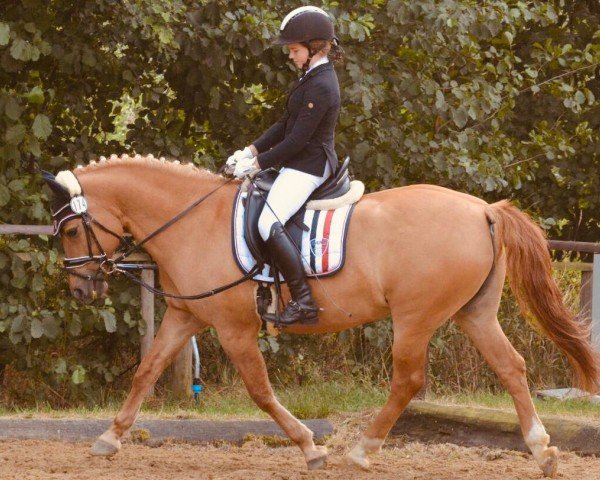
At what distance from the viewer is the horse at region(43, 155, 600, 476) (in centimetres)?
646

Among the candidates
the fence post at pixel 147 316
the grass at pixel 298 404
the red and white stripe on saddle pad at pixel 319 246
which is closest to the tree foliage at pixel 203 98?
the fence post at pixel 147 316

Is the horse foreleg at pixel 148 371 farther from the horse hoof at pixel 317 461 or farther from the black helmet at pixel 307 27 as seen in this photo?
the black helmet at pixel 307 27

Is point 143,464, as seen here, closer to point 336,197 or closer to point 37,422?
point 37,422

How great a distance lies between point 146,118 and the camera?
9922 mm

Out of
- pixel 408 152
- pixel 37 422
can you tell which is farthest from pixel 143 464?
pixel 408 152

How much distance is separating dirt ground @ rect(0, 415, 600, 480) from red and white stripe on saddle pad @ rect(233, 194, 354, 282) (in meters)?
1.13

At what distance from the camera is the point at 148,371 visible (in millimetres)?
6824

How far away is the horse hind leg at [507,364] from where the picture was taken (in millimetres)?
6352

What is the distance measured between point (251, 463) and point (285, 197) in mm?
1611

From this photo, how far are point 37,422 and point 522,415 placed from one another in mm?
3171

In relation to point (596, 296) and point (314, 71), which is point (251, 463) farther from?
point (596, 296)

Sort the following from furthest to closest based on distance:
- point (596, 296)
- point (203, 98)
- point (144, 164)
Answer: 1. point (203, 98)
2. point (596, 296)
3. point (144, 164)

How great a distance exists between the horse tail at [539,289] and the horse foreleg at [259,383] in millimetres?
1541

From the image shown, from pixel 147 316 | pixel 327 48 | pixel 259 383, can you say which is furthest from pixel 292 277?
pixel 147 316
